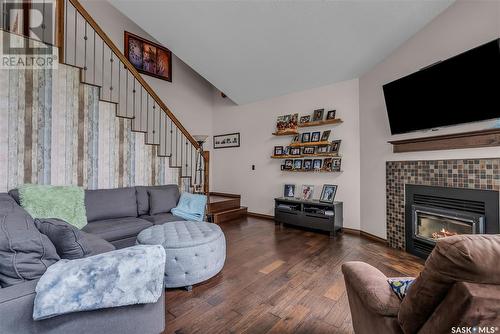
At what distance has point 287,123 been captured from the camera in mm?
4305

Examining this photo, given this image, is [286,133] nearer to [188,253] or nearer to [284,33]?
[284,33]

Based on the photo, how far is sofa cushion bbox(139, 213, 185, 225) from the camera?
2.83 meters

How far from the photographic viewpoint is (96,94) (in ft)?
9.95

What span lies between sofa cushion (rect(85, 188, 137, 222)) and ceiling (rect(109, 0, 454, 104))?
8.14 feet

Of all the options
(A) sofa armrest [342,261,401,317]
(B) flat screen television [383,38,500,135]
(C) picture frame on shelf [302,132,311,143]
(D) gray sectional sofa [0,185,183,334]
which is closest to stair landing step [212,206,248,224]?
(C) picture frame on shelf [302,132,311,143]

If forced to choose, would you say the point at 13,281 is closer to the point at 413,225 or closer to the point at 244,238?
the point at 244,238

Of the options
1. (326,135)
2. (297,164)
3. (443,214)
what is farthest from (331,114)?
(443,214)

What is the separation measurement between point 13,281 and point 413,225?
11.4 feet

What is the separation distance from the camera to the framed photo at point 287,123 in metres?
4.20

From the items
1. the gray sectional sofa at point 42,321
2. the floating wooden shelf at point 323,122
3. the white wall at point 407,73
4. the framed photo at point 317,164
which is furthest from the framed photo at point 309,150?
the gray sectional sofa at point 42,321

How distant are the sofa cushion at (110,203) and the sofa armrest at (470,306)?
123 inches

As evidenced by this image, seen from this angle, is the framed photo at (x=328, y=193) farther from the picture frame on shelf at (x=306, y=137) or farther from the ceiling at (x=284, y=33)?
the ceiling at (x=284, y=33)

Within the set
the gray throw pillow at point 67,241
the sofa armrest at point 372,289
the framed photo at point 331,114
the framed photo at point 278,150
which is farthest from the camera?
the framed photo at point 278,150

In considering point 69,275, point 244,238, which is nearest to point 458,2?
point 244,238
